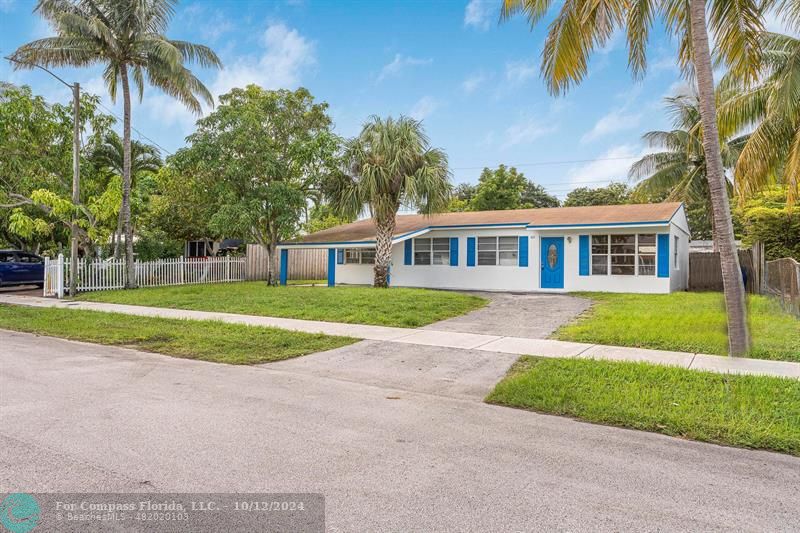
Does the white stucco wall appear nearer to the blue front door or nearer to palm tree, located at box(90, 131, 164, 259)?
the blue front door

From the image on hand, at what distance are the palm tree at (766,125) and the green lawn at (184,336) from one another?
36.7ft

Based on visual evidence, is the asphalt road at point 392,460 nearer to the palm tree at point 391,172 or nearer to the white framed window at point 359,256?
the palm tree at point 391,172

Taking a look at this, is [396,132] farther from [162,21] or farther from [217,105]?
[162,21]

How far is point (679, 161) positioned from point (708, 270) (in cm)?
528

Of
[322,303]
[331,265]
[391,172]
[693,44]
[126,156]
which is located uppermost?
[126,156]

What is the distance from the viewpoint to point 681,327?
32.1 feet

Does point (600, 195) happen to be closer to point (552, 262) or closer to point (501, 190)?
point (501, 190)

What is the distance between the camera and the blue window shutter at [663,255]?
17.2 m

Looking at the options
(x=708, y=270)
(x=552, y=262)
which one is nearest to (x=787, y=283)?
(x=552, y=262)

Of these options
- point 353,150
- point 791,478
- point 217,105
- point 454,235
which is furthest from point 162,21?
point 791,478

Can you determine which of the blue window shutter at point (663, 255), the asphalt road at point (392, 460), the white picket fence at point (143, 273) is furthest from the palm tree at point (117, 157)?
the blue window shutter at point (663, 255)

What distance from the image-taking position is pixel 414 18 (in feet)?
53.8

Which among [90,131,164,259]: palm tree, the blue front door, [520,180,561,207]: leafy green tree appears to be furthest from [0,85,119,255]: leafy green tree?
[520,180,561,207]: leafy green tree

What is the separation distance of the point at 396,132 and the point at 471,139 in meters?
8.68
